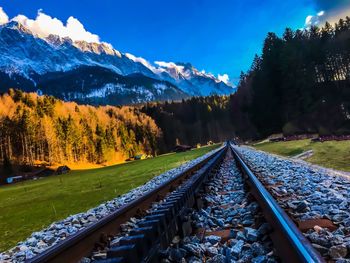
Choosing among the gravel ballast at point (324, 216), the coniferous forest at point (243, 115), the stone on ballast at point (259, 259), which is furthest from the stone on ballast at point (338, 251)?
the coniferous forest at point (243, 115)

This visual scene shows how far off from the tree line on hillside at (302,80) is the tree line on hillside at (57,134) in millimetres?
64275

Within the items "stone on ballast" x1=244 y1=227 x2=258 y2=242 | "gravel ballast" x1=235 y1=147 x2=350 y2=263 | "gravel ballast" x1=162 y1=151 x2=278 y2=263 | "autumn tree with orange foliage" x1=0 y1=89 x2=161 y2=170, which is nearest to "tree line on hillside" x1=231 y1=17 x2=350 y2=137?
"gravel ballast" x1=235 y1=147 x2=350 y2=263

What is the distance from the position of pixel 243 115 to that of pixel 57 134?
63.1 meters

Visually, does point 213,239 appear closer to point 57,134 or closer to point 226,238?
point 226,238

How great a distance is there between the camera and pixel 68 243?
4770 millimetres

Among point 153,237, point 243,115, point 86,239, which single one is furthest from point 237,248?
point 243,115

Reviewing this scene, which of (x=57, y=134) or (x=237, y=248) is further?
(x=57, y=134)

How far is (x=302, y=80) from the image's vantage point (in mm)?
64625

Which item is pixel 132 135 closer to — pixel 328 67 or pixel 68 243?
pixel 328 67

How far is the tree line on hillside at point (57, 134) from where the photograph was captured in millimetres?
107375

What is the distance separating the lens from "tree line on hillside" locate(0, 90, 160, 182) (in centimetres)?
10738

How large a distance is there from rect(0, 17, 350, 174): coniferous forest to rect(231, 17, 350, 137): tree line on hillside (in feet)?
0.56

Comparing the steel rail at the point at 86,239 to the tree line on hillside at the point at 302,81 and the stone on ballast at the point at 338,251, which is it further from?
the tree line on hillside at the point at 302,81

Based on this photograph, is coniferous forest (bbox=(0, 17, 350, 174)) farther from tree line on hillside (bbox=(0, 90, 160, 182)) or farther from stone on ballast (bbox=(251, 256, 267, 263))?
stone on ballast (bbox=(251, 256, 267, 263))
